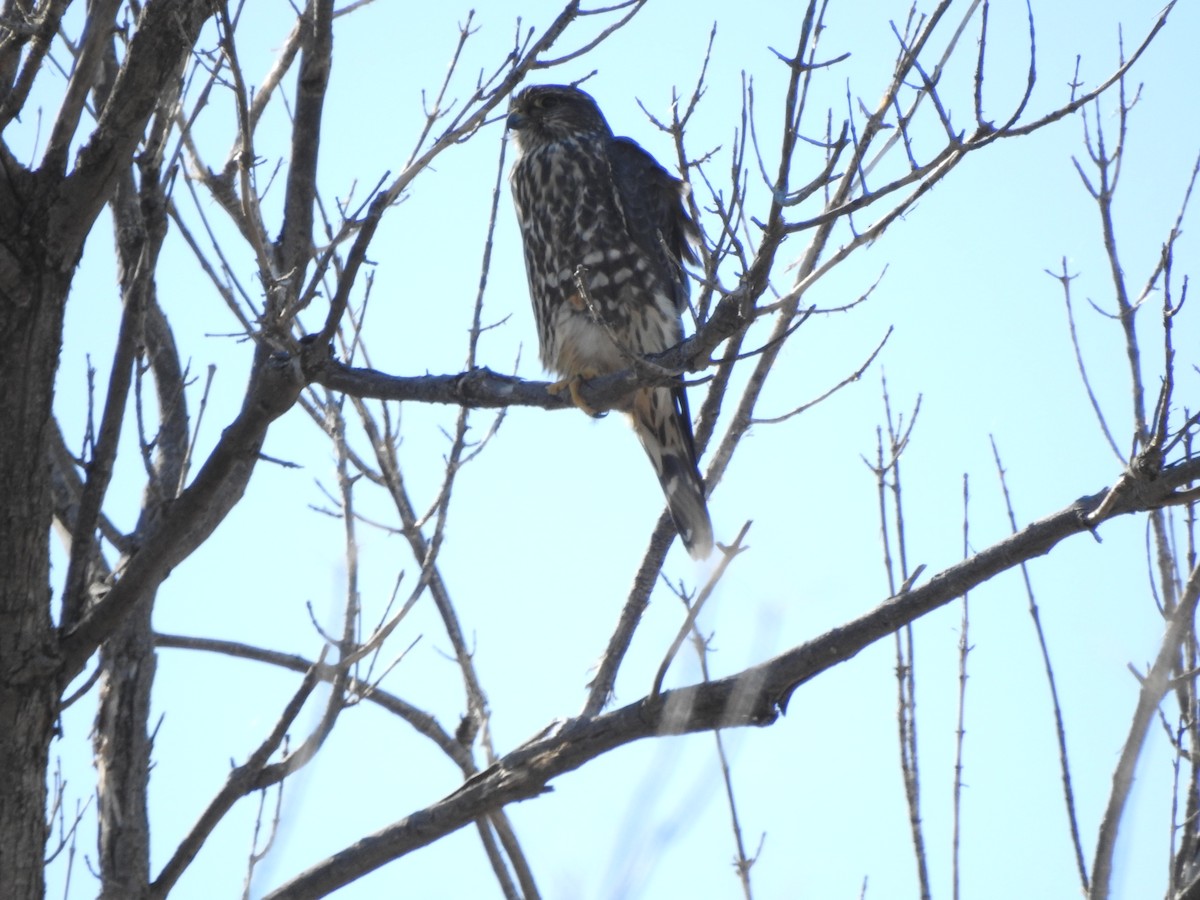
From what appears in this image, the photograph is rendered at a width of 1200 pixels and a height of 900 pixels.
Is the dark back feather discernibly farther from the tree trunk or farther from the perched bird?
the tree trunk

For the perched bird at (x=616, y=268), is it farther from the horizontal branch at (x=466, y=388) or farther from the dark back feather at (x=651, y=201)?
the horizontal branch at (x=466, y=388)

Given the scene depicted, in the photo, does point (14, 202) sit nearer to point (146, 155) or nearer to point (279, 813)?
point (146, 155)

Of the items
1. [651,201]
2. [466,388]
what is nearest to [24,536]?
[466,388]

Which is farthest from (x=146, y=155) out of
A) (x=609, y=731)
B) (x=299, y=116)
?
(x=609, y=731)

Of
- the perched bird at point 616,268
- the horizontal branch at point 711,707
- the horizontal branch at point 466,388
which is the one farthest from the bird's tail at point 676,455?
the horizontal branch at point 711,707

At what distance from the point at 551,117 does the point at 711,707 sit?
3.12 meters

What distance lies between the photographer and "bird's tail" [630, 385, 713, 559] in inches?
Result: 151

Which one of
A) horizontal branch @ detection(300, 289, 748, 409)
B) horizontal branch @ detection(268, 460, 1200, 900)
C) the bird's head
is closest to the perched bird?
the bird's head

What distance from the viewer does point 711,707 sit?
2.12 metres

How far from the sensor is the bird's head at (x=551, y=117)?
4.69m

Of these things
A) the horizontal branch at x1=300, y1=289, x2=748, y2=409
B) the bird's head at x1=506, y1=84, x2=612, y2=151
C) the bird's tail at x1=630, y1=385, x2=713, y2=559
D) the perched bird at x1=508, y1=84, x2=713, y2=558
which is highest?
the bird's head at x1=506, y1=84, x2=612, y2=151

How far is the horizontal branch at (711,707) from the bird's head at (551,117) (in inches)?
113

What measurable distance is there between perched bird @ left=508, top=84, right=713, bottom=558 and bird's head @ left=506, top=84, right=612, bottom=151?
15 centimetres

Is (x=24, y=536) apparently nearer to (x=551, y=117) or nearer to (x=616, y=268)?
(x=616, y=268)
